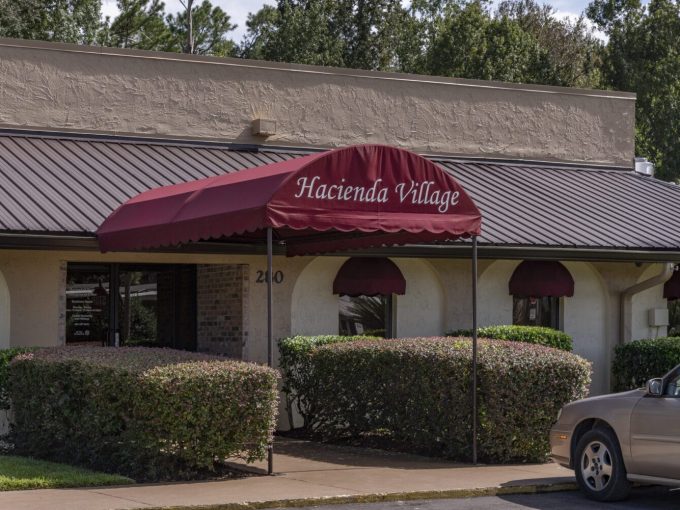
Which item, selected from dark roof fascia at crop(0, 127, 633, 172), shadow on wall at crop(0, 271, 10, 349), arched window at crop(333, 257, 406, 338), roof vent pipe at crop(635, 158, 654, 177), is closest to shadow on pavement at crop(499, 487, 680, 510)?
arched window at crop(333, 257, 406, 338)

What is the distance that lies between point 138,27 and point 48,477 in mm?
36106

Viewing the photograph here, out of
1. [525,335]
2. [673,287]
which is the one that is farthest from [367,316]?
[673,287]

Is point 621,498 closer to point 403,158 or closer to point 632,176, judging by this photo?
point 403,158

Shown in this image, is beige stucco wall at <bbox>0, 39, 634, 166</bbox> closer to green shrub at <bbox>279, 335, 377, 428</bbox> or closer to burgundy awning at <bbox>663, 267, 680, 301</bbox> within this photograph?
burgundy awning at <bbox>663, 267, 680, 301</bbox>

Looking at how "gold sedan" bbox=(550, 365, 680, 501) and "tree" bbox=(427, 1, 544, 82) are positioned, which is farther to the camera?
"tree" bbox=(427, 1, 544, 82)

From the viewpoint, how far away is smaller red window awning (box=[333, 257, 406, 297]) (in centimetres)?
1761

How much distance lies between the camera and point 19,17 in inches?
1526

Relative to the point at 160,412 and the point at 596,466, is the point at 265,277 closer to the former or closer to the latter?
the point at 160,412

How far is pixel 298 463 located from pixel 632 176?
37.9ft

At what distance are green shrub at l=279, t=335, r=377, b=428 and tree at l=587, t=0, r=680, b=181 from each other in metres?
29.0

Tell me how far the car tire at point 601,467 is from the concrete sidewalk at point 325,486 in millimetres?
568

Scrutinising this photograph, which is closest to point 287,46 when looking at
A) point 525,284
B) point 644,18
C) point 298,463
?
point 644,18

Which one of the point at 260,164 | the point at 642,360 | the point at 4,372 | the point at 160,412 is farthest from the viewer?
the point at 642,360

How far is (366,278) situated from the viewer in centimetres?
1761
